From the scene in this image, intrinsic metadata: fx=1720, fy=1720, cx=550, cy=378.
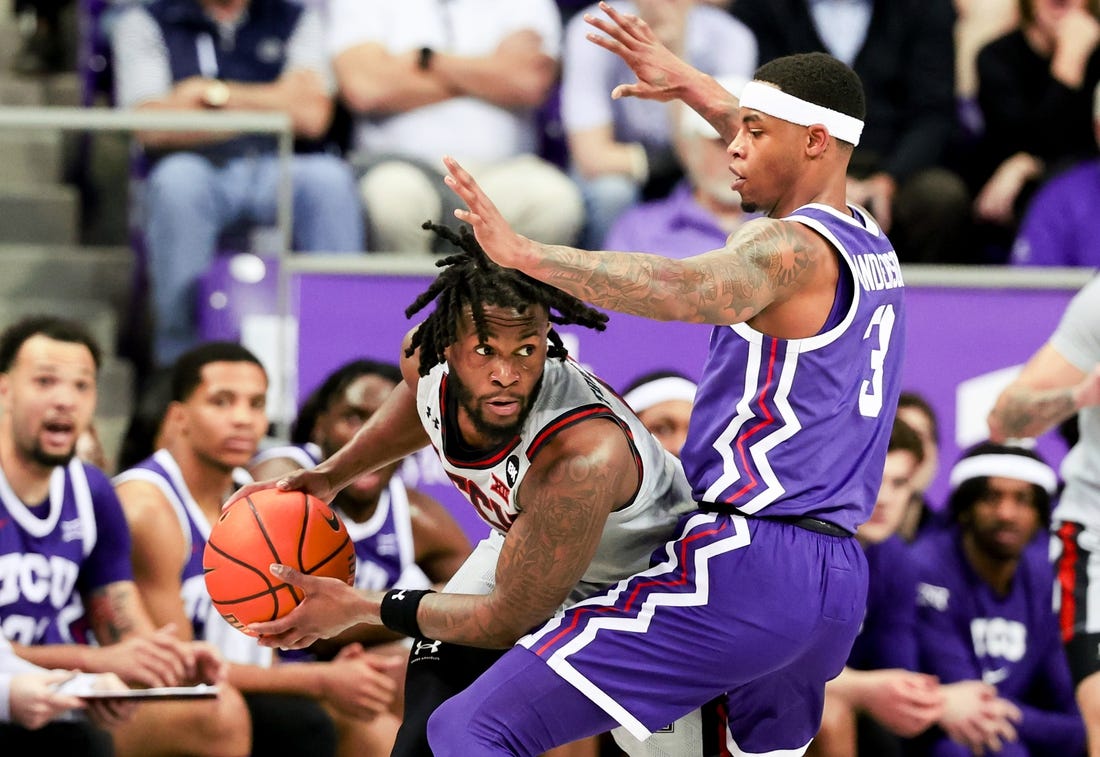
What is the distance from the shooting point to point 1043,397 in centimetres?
476

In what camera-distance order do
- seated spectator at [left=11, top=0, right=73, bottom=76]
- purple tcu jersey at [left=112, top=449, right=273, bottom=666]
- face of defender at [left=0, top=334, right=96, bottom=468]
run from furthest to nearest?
seated spectator at [left=11, top=0, right=73, bottom=76], purple tcu jersey at [left=112, top=449, right=273, bottom=666], face of defender at [left=0, top=334, right=96, bottom=468]

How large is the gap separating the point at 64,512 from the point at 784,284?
2871mm

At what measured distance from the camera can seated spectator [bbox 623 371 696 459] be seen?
239 inches

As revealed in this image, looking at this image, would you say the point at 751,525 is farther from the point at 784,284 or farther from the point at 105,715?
the point at 105,715

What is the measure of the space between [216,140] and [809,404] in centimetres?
353

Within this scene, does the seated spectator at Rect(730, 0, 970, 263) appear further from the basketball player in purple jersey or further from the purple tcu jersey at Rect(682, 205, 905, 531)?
the purple tcu jersey at Rect(682, 205, 905, 531)

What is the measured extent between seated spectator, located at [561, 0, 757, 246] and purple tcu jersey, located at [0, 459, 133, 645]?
2.65 metres

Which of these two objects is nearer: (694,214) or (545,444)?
(545,444)

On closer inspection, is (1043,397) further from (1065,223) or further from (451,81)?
(451,81)

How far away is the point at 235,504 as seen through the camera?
4230 millimetres

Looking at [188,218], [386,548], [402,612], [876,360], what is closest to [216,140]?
[188,218]

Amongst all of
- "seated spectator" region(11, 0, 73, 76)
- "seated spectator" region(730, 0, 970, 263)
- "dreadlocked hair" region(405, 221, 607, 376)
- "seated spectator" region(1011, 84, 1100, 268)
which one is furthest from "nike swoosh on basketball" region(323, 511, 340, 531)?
"seated spectator" region(11, 0, 73, 76)

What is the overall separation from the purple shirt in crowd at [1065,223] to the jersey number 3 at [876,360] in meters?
3.67

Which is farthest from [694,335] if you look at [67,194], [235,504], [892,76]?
[235,504]
